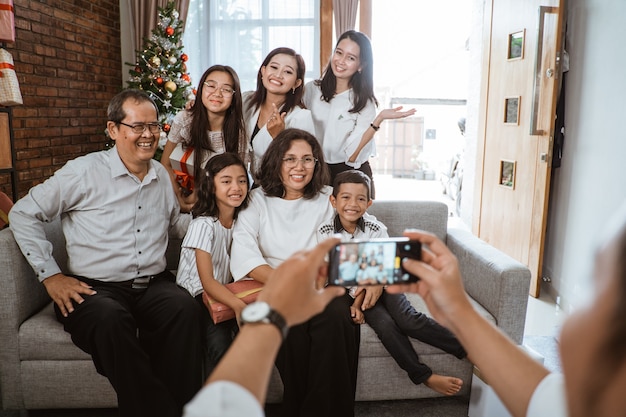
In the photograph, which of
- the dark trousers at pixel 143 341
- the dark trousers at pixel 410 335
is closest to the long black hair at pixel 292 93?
the dark trousers at pixel 143 341

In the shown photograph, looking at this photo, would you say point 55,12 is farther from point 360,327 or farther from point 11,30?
point 360,327

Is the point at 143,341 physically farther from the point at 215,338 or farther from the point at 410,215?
the point at 410,215

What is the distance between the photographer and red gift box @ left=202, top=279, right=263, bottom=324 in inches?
76.9

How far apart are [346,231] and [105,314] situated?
1003mm

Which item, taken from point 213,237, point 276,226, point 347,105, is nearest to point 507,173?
point 347,105

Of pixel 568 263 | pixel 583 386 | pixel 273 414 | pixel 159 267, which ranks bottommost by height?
pixel 273 414

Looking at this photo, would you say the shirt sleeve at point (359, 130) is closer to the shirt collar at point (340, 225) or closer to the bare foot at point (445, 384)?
the shirt collar at point (340, 225)

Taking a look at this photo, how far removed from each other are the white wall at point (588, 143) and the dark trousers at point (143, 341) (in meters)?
1.95

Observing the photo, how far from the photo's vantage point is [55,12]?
4242 millimetres

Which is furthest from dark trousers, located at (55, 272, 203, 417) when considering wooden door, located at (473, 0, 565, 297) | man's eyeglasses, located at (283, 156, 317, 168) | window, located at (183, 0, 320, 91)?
window, located at (183, 0, 320, 91)

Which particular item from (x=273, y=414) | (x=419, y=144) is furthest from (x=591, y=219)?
(x=419, y=144)

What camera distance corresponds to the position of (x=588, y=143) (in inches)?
125

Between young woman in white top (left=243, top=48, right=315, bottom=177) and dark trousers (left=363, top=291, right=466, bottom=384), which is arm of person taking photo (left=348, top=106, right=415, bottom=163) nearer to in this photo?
young woman in white top (left=243, top=48, right=315, bottom=177)

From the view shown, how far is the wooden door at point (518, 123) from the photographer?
3307 mm
